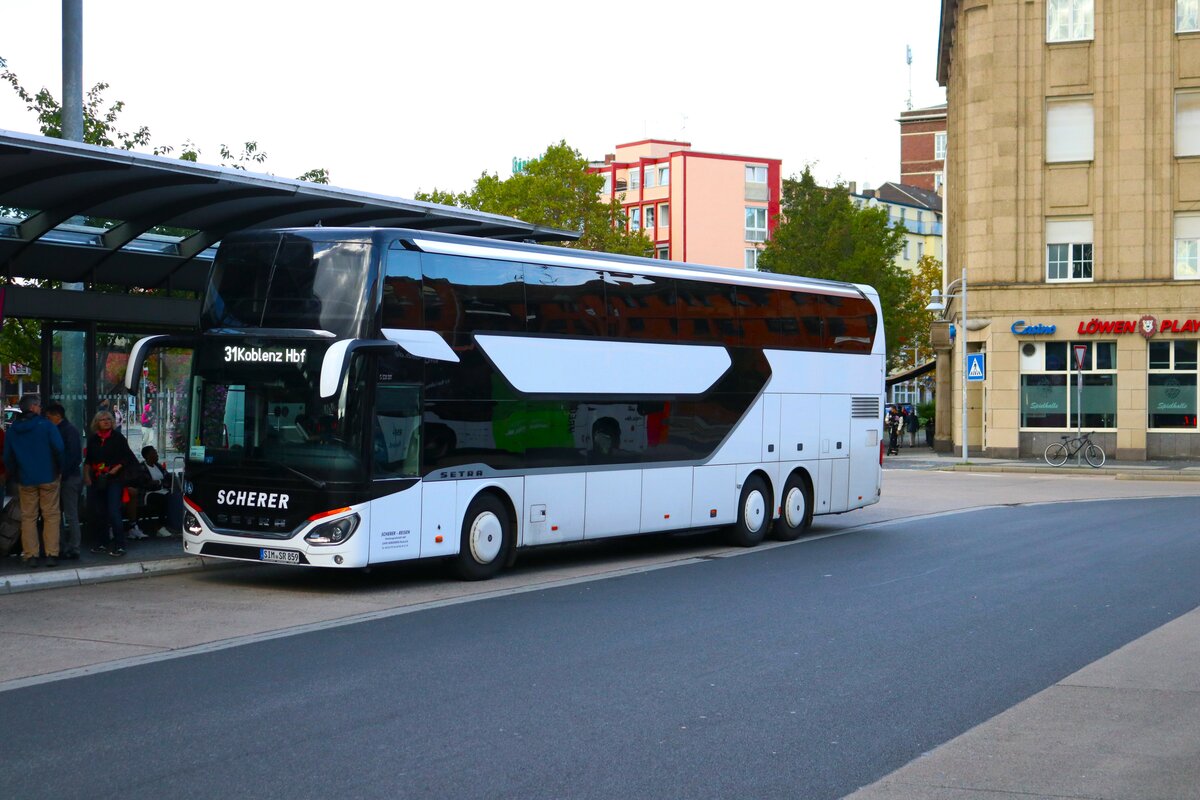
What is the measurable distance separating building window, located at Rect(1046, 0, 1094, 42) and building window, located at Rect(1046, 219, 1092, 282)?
18.8ft

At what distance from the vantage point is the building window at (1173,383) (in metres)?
42.3

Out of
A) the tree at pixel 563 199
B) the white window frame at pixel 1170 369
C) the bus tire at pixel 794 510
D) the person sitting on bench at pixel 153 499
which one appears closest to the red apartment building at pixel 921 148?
the tree at pixel 563 199

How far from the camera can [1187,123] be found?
42.8 m

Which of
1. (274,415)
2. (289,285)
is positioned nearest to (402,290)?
(289,285)

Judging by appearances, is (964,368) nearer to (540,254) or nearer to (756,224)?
(540,254)

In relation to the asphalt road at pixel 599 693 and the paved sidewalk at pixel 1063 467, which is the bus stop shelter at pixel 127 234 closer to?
the asphalt road at pixel 599 693

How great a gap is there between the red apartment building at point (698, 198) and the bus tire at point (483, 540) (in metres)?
90.9

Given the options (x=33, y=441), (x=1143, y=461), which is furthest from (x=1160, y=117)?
(x=33, y=441)

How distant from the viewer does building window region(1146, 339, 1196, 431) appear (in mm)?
42281

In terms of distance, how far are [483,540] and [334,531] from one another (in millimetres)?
2078

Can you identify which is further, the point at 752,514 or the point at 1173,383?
the point at 1173,383

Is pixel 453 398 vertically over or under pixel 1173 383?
under

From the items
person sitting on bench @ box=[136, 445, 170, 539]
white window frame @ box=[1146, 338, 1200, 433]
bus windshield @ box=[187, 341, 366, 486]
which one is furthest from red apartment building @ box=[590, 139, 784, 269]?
bus windshield @ box=[187, 341, 366, 486]

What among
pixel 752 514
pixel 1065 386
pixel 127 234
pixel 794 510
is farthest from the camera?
pixel 1065 386
